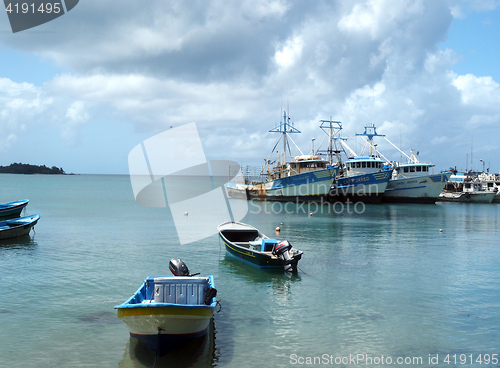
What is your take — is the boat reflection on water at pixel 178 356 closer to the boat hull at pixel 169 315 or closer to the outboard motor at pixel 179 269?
the boat hull at pixel 169 315

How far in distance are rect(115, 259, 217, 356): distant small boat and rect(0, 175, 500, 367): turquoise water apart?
1.47 ft

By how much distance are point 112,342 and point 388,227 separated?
32.8 m

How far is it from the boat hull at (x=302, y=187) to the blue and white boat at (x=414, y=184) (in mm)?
14848

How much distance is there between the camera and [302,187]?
67.7 meters

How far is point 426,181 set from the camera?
6900 cm

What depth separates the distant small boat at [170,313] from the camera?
10.0 m

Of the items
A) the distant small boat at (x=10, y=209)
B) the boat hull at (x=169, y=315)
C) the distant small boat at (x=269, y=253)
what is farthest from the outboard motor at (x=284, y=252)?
the distant small boat at (x=10, y=209)

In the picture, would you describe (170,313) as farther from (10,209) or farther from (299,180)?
(299,180)

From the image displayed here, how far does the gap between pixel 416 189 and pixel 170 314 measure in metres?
68.1

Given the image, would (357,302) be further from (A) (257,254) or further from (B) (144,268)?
(B) (144,268)

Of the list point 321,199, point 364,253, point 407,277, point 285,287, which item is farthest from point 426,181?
point 285,287

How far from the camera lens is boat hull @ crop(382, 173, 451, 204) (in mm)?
68125

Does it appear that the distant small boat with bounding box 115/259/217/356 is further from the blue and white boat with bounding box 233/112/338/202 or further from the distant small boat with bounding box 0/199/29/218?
the blue and white boat with bounding box 233/112/338/202

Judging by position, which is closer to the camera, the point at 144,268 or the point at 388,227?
the point at 144,268
